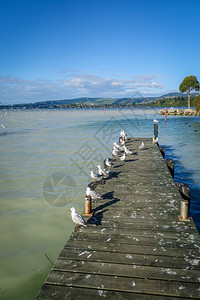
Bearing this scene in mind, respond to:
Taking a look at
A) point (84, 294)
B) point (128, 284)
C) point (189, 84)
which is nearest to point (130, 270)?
point (128, 284)

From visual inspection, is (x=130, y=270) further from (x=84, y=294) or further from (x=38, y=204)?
(x=38, y=204)

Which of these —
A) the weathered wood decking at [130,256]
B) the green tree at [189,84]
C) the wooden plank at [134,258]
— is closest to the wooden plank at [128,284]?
the weathered wood decking at [130,256]

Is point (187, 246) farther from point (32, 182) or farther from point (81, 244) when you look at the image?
point (32, 182)

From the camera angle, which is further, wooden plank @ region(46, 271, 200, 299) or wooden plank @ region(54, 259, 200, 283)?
wooden plank @ region(54, 259, 200, 283)

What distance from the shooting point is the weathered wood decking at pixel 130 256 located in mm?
3372

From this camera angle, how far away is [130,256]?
412cm

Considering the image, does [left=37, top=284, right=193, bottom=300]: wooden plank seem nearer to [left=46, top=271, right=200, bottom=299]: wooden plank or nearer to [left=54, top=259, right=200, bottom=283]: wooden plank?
[left=46, top=271, right=200, bottom=299]: wooden plank

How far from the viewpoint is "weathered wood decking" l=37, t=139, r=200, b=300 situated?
337 centimetres

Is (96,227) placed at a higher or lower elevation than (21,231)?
higher

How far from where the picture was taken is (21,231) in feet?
23.9

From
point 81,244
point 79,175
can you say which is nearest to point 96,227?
point 81,244

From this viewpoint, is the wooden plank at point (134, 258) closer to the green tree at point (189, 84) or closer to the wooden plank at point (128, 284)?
the wooden plank at point (128, 284)

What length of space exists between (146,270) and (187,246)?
118 centimetres

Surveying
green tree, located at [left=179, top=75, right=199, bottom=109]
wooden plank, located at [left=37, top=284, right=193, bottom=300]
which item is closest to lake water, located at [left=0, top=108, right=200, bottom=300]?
wooden plank, located at [left=37, top=284, right=193, bottom=300]
